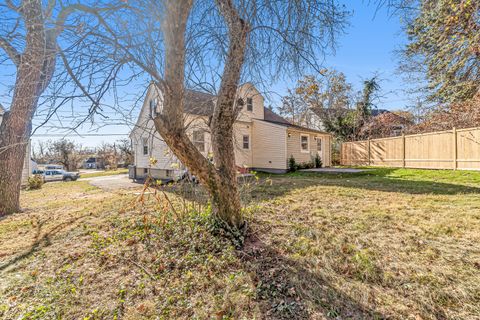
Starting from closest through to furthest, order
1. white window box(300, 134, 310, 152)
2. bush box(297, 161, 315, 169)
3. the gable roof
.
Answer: the gable roof < bush box(297, 161, 315, 169) < white window box(300, 134, 310, 152)

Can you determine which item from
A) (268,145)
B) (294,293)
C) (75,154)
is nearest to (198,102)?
(294,293)

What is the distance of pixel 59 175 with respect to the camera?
19.8 metres

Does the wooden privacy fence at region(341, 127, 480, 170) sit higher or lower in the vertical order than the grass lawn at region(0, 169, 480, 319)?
higher

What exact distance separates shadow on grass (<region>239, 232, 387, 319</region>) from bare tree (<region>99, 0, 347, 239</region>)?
0.75m

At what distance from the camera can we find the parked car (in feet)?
62.9

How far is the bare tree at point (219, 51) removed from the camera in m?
2.74

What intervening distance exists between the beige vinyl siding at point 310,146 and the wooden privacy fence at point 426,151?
2.09 meters

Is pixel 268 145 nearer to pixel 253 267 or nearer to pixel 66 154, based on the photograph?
pixel 253 267

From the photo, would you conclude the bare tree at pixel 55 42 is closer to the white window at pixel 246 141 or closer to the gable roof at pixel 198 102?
the gable roof at pixel 198 102

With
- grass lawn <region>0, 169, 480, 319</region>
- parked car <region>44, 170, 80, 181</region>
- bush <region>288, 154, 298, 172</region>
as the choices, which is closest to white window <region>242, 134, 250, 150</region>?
bush <region>288, 154, 298, 172</region>

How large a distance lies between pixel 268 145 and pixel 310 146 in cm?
330

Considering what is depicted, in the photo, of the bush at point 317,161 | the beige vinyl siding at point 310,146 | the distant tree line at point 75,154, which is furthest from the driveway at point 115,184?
the distant tree line at point 75,154

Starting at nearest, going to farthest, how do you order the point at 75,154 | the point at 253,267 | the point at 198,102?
the point at 253,267 < the point at 198,102 < the point at 75,154

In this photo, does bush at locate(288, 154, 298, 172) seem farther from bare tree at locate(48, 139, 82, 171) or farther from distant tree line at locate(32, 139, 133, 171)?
bare tree at locate(48, 139, 82, 171)
